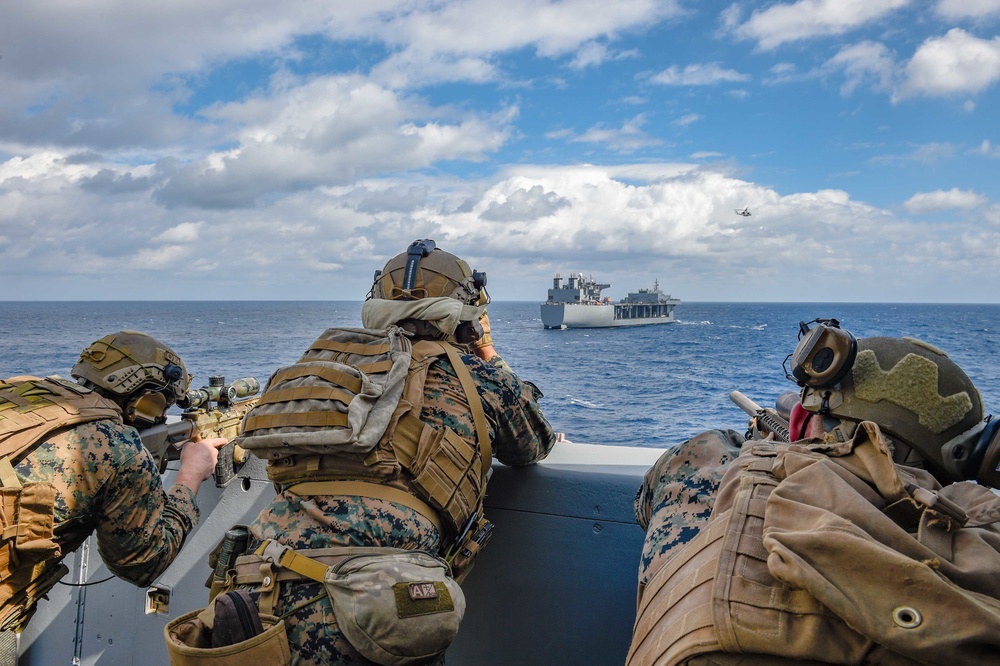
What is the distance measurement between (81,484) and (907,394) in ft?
9.71

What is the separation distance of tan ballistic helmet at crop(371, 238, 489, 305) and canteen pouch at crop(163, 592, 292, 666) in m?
1.44

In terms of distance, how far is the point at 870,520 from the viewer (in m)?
1.39

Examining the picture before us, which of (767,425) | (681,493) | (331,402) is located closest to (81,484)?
(331,402)

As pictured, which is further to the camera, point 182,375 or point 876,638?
point 182,375

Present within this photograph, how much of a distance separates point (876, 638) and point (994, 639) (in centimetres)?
18

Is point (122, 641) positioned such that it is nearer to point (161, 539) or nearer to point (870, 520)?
point (161, 539)

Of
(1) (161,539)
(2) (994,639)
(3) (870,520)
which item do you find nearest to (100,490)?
(1) (161,539)

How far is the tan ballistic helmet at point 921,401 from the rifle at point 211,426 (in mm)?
2839

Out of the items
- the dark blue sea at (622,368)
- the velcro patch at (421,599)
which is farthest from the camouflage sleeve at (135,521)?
the dark blue sea at (622,368)

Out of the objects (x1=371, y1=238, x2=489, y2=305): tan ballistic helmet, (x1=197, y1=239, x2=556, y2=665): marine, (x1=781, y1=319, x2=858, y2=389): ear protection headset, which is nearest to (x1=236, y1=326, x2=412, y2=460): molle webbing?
(x1=197, y1=239, x2=556, y2=665): marine

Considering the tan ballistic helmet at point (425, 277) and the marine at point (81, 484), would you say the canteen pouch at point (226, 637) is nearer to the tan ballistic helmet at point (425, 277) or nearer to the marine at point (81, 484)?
Answer: the marine at point (81, 484)

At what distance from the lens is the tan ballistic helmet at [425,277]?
3328 mm

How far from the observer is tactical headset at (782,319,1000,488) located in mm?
1856

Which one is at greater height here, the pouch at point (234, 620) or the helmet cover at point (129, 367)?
the helmet cover at point (129, 367)
